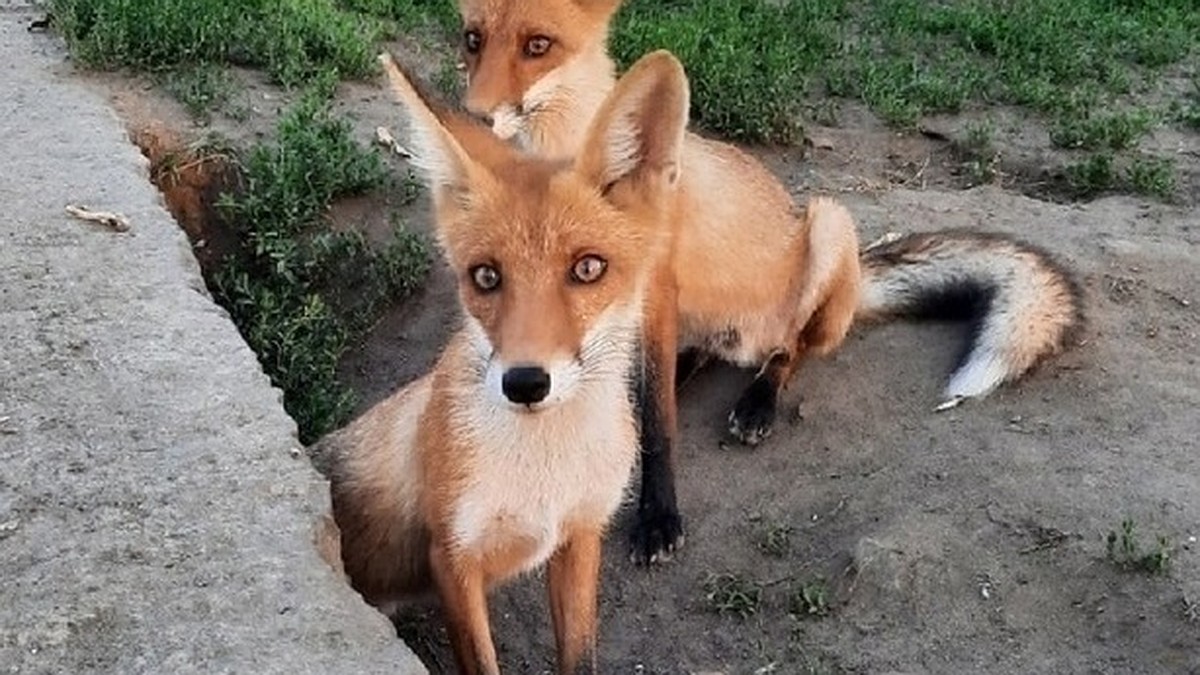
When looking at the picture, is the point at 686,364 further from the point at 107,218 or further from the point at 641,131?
the point at 641,131

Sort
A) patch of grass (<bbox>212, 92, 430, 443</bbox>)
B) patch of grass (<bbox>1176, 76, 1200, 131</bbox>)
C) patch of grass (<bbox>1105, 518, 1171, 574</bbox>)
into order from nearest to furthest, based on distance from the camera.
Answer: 1. patch of grass (<bbox>1105, 518, 1171, 574</bbox>)
2. patch of grass (<bbox>212, 92, 430, 443</bbox>)
3. patch of grass (<bbox>1176, 76, 1200, 131</bbox>)

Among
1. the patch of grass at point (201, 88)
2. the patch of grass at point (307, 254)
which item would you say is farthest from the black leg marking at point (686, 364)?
the patch of grass at point (201, 88)

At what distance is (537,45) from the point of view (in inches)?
223

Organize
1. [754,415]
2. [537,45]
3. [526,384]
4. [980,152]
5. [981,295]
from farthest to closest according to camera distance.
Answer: [980,152], [981,295], [754,415], [537,45], [526,384]

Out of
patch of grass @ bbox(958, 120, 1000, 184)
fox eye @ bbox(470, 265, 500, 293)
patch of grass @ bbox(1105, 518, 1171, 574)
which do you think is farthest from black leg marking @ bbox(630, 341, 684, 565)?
patch of grass @ bbox(958, 120, 1000, 184)

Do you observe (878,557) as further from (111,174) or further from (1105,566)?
(111,174)

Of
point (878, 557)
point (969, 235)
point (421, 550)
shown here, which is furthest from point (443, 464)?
point (969, 235)

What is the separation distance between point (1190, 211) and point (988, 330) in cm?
235

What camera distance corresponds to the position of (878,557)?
209 inches

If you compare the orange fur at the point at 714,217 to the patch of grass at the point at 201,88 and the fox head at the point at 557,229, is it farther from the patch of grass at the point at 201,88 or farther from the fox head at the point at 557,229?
the patch of grass at the point at 201,88

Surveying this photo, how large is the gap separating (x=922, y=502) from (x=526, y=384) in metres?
2.54

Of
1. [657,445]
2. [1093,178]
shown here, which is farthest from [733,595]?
[1093,178]

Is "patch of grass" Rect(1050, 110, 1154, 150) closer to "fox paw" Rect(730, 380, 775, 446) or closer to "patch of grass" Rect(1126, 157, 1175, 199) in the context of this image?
"patch of grass" Rect(1126, 157, 1175, 199)

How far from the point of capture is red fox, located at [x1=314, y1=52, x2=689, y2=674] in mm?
3750
